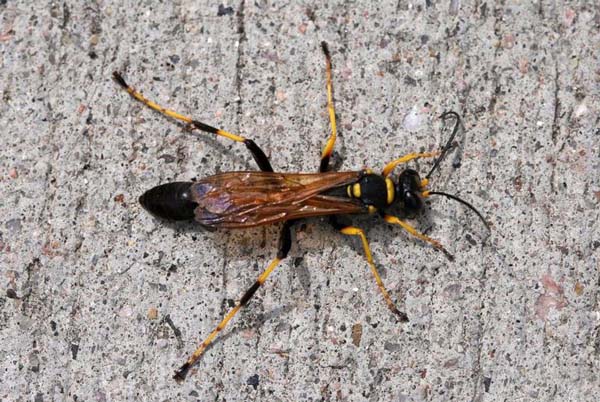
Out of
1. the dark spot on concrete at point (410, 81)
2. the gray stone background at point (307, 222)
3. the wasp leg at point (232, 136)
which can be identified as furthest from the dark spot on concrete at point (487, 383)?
the dark spot on concrete at point (410, 81)

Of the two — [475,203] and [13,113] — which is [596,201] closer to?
[475,203]

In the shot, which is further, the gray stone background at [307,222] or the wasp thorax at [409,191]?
the wasp thorax at [409,191]

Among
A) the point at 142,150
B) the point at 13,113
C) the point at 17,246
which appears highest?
the point at 13,113

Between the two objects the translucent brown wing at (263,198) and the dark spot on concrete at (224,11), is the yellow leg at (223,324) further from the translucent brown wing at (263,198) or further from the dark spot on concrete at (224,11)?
the dark spot on concrete at (224,11)

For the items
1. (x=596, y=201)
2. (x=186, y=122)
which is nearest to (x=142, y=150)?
(x=186, y=122)

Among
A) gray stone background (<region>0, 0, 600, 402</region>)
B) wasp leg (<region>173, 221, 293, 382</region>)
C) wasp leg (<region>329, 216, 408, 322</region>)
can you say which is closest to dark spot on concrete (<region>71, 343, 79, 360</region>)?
gray stone background (<region>0, 0, 600, 402</region>)

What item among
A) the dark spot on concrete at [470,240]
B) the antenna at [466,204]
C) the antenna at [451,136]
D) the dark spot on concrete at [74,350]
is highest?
the antenna at [451,136]
